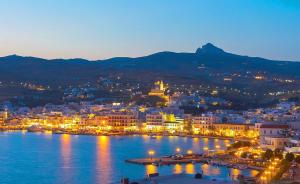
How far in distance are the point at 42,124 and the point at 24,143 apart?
1145cm

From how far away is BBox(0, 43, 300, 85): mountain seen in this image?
64062mm

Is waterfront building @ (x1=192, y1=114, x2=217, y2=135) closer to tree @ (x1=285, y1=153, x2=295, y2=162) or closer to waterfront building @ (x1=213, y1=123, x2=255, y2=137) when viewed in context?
waterfront building @ (x1=213, y1=123, x2=255, y2=137)

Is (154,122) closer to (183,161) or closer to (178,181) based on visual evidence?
(183,161)

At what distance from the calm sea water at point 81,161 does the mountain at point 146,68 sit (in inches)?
1418

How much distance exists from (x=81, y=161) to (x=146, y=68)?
173 ft

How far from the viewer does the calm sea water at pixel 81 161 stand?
15383 millimetres

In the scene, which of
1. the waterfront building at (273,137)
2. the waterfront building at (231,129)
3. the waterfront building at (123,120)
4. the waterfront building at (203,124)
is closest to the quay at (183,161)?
the waterfront building at (273,137)

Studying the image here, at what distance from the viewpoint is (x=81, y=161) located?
18.6m

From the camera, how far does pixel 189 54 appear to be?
7994cm

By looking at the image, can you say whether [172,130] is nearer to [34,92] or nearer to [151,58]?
[34,92]

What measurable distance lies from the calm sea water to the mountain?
3601 centimetres

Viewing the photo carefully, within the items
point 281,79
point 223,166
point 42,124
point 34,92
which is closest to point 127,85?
point 34,92

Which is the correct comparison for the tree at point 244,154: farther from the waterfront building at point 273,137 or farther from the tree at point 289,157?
the tree at point 289,157

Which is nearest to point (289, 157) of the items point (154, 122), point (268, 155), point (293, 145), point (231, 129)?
point (268, 155)
